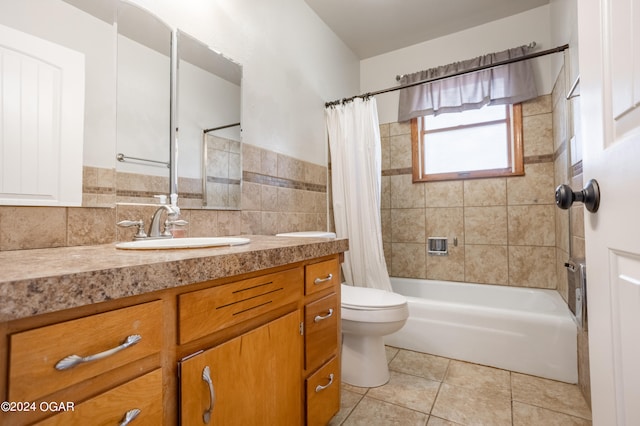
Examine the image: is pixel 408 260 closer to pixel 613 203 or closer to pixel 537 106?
pixel 537 106

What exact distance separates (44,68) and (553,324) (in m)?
2.59

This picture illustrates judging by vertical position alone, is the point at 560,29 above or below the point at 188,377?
above

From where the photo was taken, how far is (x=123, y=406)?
0.57m

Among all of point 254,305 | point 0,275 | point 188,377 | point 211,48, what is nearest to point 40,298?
point 0,275

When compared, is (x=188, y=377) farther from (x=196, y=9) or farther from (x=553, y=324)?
(x=553, y=324)

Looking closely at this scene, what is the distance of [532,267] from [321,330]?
7.04ft

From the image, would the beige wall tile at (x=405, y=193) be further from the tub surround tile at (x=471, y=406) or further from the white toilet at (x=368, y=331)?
the tub surround tile at (x=471, y=406)

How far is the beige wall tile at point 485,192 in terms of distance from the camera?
2.56 m

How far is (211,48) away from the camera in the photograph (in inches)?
61.7

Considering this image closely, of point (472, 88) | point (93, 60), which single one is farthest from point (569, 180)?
point (93, 60)

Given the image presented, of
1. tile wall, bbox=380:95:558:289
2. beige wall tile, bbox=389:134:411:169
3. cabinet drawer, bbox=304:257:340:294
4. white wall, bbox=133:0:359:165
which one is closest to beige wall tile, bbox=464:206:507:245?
tile wall, bbox=380:95:558:289

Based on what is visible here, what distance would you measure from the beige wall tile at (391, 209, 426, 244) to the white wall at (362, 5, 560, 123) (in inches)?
37.6

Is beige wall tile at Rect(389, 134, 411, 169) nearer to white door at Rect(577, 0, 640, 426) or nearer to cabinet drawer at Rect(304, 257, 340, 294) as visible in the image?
cabinet drawer at Rect(304, 257, 340, 294)

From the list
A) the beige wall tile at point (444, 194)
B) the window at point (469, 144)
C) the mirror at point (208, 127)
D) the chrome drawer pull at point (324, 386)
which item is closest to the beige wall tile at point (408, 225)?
the beige wall tile at point (444, 194)
